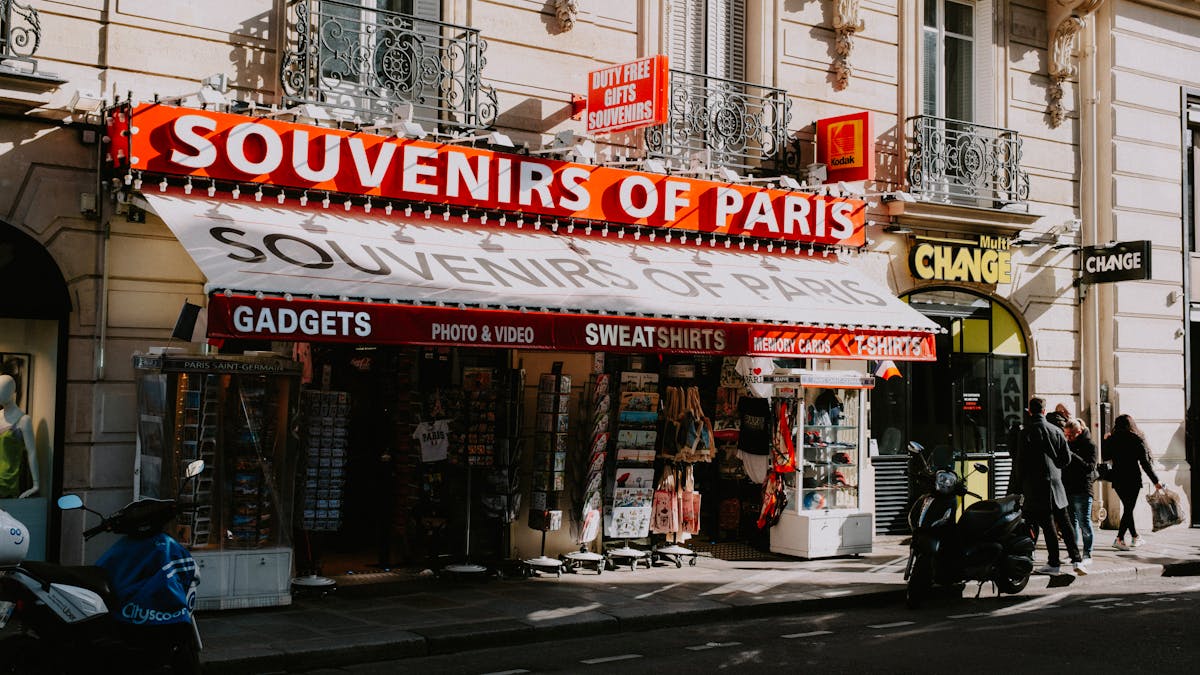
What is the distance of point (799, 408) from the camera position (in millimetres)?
12641

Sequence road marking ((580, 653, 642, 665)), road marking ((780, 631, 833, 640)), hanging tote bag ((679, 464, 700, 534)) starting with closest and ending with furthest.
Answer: road marking ((580, 653, 642, 665)), road marking ((780, 631, 833, 640)), hanging tote bag ((679, 464, 700, 534))

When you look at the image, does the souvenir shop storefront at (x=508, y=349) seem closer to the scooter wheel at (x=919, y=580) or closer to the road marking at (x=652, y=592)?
the road marking at (x=652, y=592)

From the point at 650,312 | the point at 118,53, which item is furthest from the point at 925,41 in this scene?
Answer: the point at 118,53

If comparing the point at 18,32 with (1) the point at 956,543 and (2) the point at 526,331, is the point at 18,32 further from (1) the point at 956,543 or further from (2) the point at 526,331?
(1) the point at 956,543

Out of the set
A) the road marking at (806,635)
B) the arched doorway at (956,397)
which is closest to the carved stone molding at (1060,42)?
the arched doorway at (956,397)

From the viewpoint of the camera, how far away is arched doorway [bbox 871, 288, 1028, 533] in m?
14.7

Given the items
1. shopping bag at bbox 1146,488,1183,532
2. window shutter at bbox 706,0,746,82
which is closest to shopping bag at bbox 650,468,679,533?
window shutter at bbox 706,0,746,82

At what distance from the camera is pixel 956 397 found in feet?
50.2

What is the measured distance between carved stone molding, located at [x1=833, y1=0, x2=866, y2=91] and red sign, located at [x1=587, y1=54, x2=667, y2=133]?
3.49 metres

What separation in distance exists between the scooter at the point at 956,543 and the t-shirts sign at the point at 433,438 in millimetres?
4187

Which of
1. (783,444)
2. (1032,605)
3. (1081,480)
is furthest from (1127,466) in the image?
(783,444)

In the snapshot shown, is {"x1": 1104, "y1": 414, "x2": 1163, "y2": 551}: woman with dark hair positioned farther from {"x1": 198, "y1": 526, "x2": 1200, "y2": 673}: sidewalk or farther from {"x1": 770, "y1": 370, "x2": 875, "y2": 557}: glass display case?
{"x1": 770, "y1": 370, "x2": 875, "y2": 557}: glass display case

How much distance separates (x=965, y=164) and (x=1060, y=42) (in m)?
2.37

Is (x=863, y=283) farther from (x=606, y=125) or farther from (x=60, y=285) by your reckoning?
(x=60, y=285)
